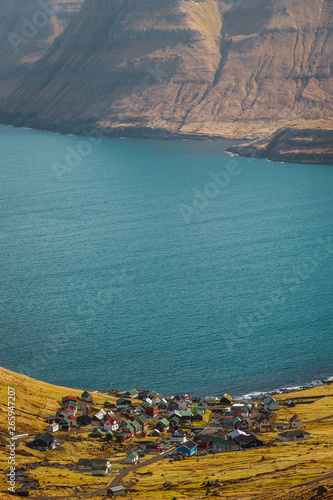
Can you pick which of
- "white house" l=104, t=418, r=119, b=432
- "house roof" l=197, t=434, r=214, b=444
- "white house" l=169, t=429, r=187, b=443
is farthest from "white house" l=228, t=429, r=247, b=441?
"white house" l=104, t=418, r=119, b=432

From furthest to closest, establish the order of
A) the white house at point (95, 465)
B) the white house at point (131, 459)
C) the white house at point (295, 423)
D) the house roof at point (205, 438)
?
the white house at point (295, 423) < the house roof at point (205, 438) < the white house at point (131, 459) < the white house at point (95, 465)

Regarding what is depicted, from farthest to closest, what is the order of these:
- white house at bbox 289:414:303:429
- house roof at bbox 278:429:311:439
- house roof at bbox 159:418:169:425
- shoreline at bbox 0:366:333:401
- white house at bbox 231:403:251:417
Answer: shoreline at bbox 0:366:333:401, white house at bbox 231:403:251:417, house roof at bbox 159:418:169:425, white house at bbox 289:414:303:429, house roof at bbox 278:429:311:439

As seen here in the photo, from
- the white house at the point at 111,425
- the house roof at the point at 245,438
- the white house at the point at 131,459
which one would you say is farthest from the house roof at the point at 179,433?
the white house at the point at 131,459

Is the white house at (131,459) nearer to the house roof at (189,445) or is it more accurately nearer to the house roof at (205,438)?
the house roof at (189,445)

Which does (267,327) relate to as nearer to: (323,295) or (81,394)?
(323,295)

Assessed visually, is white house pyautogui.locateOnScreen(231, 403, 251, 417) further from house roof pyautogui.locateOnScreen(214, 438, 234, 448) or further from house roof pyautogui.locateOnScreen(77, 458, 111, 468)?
house roof pyautogui.locateOnScreen(77, 458, 111, 468)
